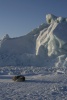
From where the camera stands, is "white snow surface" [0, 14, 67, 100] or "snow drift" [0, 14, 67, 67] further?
"snow drift" [0, 14, 67, 67]

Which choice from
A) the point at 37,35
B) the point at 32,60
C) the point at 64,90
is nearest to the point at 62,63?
the point at 32,60

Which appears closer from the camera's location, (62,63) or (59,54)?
(62,63)

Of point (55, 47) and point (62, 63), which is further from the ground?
point (55, 47)

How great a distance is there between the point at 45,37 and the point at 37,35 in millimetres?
2089

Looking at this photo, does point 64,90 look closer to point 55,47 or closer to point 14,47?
point 55,47

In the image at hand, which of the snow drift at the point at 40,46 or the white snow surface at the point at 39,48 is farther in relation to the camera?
the snow drift at the point at 40,46

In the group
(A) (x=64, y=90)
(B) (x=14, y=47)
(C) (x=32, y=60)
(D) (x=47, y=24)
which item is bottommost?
(A) (x=64, y=90)

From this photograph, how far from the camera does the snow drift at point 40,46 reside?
110 ft

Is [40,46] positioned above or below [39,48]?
above

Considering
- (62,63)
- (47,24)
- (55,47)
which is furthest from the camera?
(47,24)

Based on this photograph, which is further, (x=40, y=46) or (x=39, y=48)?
(x=40, y=46)

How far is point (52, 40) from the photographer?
112 ft

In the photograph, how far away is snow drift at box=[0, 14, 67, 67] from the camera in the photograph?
33.5 metres

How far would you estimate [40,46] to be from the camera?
115 ft
